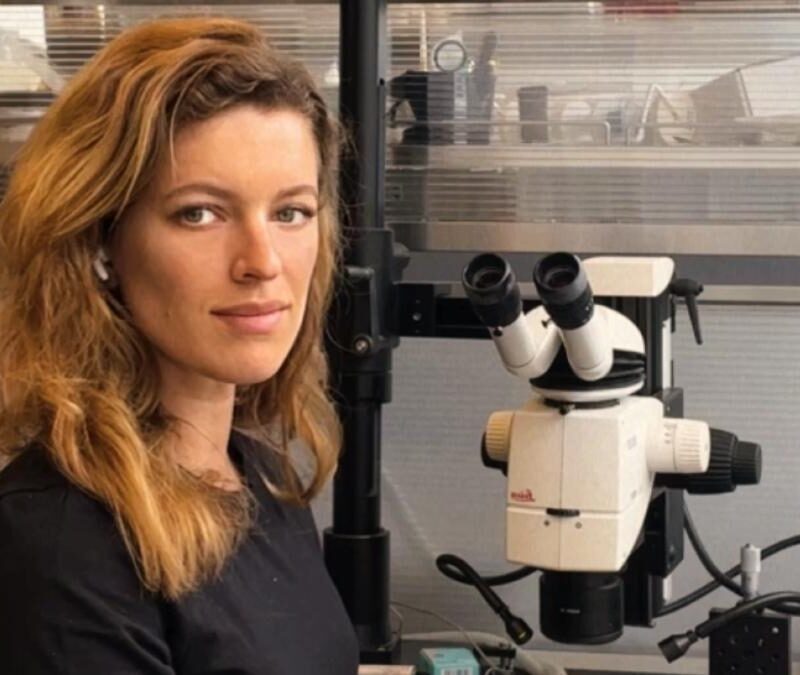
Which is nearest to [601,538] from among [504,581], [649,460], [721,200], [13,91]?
[649,460]

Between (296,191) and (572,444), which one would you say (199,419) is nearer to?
(296,191)

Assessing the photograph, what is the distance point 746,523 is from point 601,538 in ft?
2.34

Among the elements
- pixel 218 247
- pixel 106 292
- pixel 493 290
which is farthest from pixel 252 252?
pixel 493 290

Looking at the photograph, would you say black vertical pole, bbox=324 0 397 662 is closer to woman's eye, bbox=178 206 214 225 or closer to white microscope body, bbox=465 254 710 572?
white microscope body, bbox=465 254 710 572

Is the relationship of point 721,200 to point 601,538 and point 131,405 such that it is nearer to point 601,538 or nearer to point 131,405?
point 601,538

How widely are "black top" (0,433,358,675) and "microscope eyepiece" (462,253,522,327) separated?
0.31 m

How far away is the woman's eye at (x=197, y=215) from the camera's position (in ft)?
3.13

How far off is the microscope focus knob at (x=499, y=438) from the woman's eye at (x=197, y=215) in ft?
1.44

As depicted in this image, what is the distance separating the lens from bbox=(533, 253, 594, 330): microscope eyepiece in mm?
1069

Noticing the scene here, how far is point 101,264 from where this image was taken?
3.23ft

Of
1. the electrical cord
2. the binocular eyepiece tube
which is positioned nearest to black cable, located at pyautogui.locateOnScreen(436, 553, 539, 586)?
the electrical cord

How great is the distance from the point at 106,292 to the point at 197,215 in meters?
0.11

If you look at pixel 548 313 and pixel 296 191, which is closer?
pixel 296 191

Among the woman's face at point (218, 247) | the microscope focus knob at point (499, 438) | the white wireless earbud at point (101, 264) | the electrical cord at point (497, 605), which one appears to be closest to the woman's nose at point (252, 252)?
the woman's face at point (218, 247)
